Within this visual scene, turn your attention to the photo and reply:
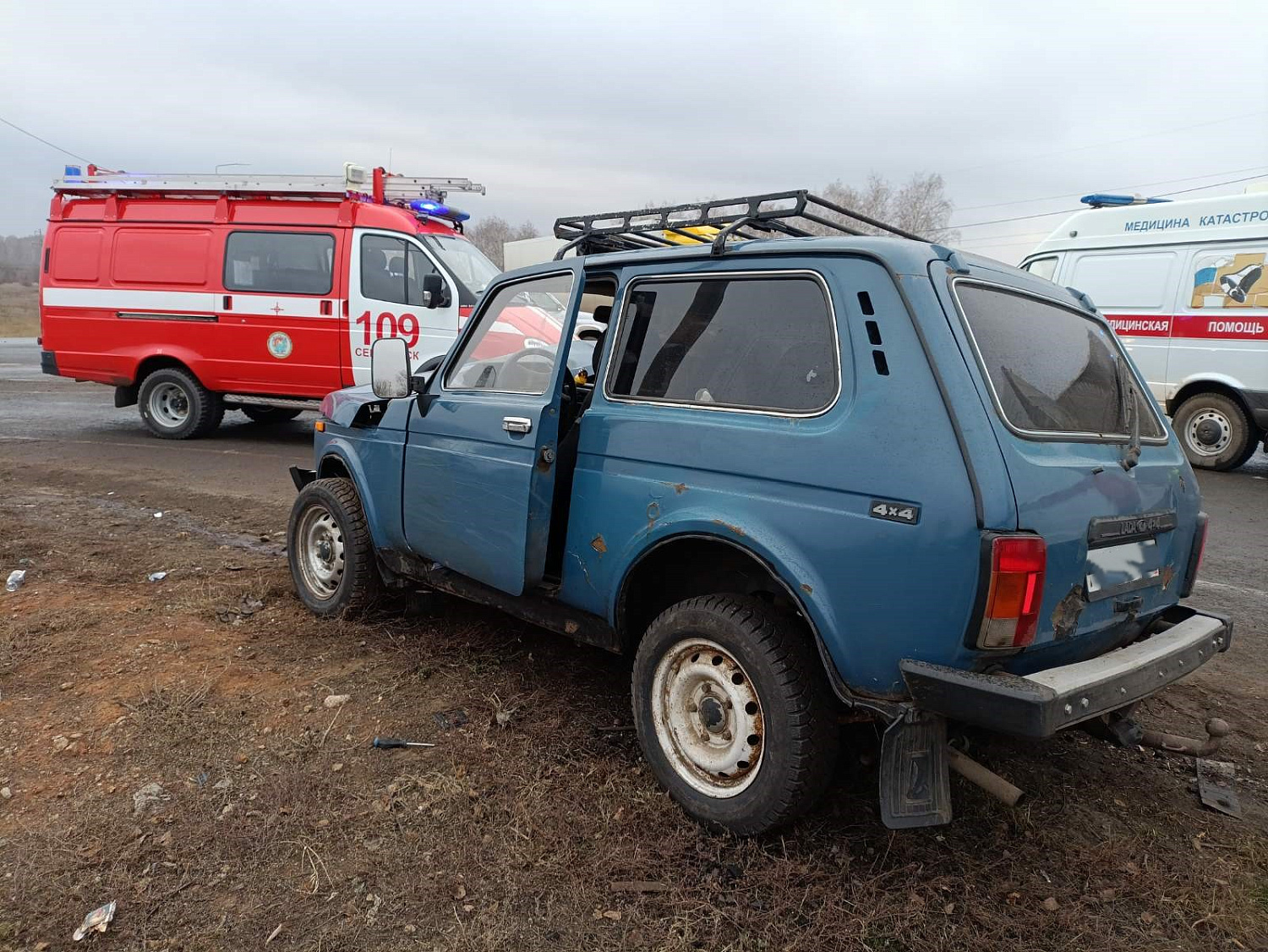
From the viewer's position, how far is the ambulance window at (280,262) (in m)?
9.38

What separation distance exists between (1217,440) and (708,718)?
902 cm

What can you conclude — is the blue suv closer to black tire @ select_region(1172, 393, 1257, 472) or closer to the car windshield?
the car windshield

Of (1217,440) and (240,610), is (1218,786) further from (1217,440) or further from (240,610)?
(1217,440)

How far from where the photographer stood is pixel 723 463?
2.66 metres

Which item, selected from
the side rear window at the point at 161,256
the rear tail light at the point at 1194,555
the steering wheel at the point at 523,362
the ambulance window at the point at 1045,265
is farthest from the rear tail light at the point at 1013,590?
the side rear window at the point at 161,256

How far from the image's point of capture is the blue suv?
2.25 m

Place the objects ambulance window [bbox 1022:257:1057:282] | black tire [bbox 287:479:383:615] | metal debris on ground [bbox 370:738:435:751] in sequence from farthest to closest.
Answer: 1. ambulance window [bbox 1022:257:1057:282]
2. black tire [bbox 287:479:383:615]
3. metal debris on ground [bbox 370:738:435:751]

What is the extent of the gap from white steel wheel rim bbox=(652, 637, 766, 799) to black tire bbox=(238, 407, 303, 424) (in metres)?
9.25

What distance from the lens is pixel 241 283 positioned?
9492mm

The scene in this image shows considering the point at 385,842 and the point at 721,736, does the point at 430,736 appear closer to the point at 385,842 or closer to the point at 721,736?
the point at 385,842

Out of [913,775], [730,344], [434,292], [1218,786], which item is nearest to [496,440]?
[730,344]

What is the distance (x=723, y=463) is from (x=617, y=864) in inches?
48.6

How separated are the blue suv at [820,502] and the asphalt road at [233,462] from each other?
3.00m

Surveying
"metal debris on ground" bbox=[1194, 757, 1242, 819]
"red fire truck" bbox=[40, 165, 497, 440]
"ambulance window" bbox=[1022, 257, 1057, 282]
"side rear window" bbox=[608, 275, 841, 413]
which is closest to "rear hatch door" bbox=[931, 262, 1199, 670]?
"side rear window" bbox=[608, 275, 841, 413]
